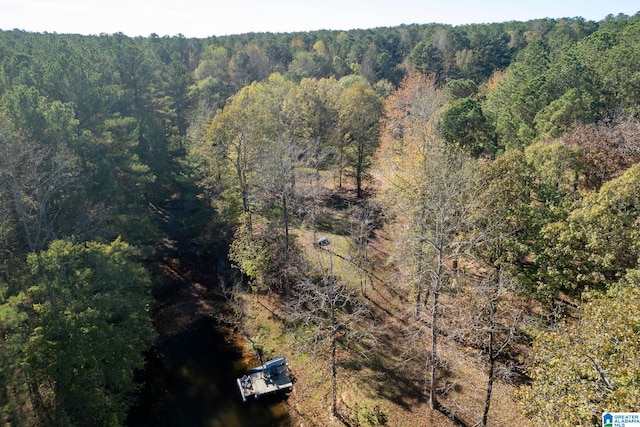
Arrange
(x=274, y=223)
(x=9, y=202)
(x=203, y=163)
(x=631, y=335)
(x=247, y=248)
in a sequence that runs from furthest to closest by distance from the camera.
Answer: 1. (x=203, y=163)
2. (x=274, y=223)
3. (x=247, y=248)
4. (x=9, y=202)
5. (x=631, y=335)

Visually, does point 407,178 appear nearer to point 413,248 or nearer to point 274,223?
point 413,248

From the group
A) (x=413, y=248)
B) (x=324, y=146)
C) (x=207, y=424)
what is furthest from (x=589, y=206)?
(x=324, y=146)

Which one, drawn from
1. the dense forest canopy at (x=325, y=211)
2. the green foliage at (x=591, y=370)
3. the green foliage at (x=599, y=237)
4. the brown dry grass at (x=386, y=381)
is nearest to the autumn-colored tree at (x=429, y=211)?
the dense forest canopy at (x=325, y=211)

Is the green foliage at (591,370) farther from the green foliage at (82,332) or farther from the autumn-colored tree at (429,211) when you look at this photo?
the green foliage at (82,332)

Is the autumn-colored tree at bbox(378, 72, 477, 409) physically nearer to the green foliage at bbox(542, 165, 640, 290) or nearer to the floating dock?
the green foliage at bbox(542, 165, 640, 290)

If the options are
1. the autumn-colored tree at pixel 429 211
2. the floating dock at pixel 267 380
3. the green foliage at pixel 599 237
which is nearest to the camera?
the green foliage at pixel 599 237
